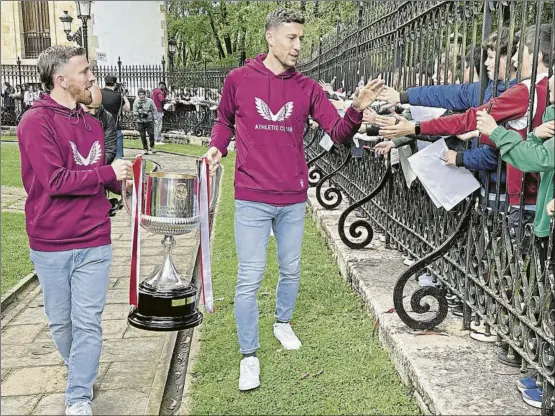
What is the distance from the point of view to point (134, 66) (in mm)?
26812

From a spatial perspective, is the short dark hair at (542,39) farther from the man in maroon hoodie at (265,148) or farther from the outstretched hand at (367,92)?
the man in maroon hoodie at (265,148)

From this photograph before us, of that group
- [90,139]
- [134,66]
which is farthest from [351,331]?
[134,66]

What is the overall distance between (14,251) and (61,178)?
455cm

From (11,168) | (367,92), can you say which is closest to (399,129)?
(367,92)

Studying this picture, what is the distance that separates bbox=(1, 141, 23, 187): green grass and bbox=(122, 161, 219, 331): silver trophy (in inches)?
355

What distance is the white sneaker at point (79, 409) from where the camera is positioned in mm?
3441

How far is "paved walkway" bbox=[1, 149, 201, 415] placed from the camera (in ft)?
12.4

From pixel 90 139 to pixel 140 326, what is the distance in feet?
4.08

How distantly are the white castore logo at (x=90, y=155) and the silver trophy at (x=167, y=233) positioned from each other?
33 cm

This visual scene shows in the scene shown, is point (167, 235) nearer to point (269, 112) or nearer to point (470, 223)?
point (269, 112)

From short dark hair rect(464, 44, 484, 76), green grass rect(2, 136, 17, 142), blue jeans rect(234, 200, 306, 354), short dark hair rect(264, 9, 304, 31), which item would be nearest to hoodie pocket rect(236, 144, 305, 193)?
blue jeans rect(234, 200, 306, 354)

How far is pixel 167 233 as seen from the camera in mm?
3998

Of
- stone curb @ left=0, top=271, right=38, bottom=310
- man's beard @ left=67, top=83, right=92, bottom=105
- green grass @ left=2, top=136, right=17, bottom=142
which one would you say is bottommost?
green grass @ left=2, top=136, right=17, bottom=142

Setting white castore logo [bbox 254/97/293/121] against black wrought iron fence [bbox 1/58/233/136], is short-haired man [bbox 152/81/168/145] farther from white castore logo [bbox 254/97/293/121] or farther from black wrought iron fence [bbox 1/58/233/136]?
white castore logo [bbox 254/97/293/121]
